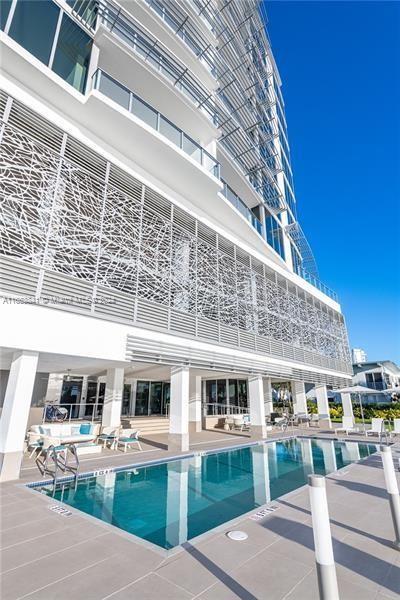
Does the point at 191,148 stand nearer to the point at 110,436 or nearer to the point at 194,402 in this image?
the point at 110,436

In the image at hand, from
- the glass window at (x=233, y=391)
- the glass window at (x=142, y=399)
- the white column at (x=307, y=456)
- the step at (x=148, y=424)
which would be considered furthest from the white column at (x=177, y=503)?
the glass window at (x=233, y=391)

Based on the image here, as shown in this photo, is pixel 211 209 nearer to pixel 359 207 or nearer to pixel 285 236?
pixel 285 236

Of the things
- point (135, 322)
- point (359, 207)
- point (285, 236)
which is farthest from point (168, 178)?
point (359, 207)

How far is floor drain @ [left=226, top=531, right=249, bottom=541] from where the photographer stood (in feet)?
12.4

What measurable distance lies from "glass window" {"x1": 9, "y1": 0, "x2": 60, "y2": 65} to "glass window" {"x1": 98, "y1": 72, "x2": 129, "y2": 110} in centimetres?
165

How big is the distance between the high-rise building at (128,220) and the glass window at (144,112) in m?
→ 0.05

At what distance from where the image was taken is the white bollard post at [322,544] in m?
2.24

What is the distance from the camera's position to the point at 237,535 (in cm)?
386

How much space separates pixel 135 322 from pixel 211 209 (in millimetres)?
7715

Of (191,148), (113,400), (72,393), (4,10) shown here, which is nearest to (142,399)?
(72,393)

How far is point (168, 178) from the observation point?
41.1 feet

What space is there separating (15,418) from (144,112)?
10861 millimetres

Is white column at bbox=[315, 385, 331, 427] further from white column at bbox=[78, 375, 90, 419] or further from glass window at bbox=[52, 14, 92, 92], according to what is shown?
glass window at bbox=[52, 14, 92, 92]

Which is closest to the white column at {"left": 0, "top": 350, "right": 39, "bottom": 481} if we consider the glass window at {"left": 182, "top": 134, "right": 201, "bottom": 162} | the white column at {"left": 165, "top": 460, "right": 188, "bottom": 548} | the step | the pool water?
the pool water
